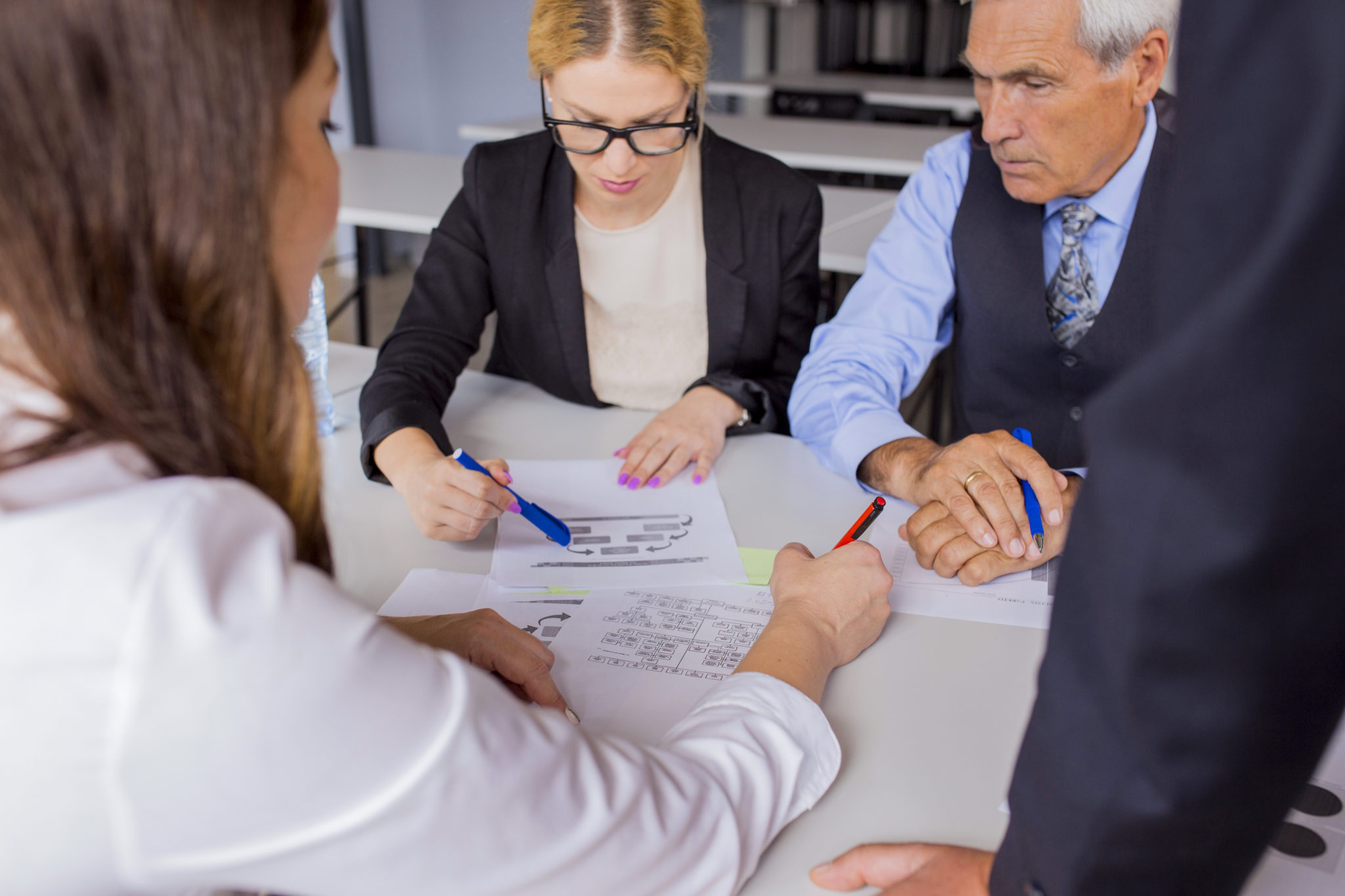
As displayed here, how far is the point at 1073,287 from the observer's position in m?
1.51

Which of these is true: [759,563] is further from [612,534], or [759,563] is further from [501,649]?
[501,649]

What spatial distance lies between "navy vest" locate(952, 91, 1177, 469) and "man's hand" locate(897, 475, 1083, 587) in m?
0.39

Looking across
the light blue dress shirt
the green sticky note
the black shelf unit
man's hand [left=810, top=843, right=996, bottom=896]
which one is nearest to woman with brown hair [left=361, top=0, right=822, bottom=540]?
the light blue dress shirt

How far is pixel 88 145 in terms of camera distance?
473 millimetres

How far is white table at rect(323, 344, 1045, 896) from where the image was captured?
75cm

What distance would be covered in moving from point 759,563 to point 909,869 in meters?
0.46

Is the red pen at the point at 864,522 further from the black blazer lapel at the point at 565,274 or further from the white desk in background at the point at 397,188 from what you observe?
the white desk in background at the point at 397,188

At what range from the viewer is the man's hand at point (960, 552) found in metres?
1.08

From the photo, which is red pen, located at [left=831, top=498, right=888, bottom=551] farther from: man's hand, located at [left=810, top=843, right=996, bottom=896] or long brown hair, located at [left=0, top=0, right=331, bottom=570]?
long brown hair, located at [left=0, top=0, right=331, bottom=570]

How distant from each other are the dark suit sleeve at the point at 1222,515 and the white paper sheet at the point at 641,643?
0.40 metres

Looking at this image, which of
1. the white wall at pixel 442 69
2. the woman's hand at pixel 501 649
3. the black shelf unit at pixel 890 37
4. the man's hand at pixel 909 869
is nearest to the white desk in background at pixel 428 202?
the woman's hand at pixel 501 649

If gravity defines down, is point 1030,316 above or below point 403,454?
above

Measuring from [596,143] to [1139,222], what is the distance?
0.80 metres

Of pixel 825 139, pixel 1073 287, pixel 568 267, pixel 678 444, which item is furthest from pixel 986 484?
pixel 825 139
